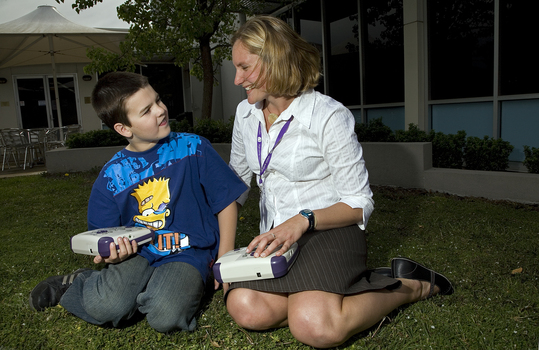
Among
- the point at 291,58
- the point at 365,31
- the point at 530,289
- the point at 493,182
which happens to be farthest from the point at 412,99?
the point at 291,58

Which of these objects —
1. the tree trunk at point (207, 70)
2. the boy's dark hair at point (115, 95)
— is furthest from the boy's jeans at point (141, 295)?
the tree trunk at point (207, 70)

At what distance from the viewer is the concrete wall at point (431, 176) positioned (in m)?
4.27

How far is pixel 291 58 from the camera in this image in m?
2.03

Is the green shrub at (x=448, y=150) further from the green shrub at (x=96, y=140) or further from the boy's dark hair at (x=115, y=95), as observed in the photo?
the green shrub at (x=96, y=140)

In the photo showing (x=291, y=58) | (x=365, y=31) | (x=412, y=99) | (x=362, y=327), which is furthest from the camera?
(x=365, y=31)

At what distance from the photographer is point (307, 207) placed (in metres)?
2.06

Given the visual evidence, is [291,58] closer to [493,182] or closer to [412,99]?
[493,182]

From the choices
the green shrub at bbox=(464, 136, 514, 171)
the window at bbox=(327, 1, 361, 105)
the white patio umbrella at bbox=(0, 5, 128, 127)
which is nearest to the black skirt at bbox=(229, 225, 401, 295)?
the green shrub at bbox=(464, 136, 514, 171)

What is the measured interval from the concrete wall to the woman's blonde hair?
3299mm

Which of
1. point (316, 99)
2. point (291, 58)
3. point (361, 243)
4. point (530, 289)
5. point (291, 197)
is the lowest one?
point (530, 289)

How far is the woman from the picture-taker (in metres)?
1.77

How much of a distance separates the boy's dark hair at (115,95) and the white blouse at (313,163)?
73 cm

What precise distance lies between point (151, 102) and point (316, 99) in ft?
2.92

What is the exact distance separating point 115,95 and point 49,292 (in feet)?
3.97
